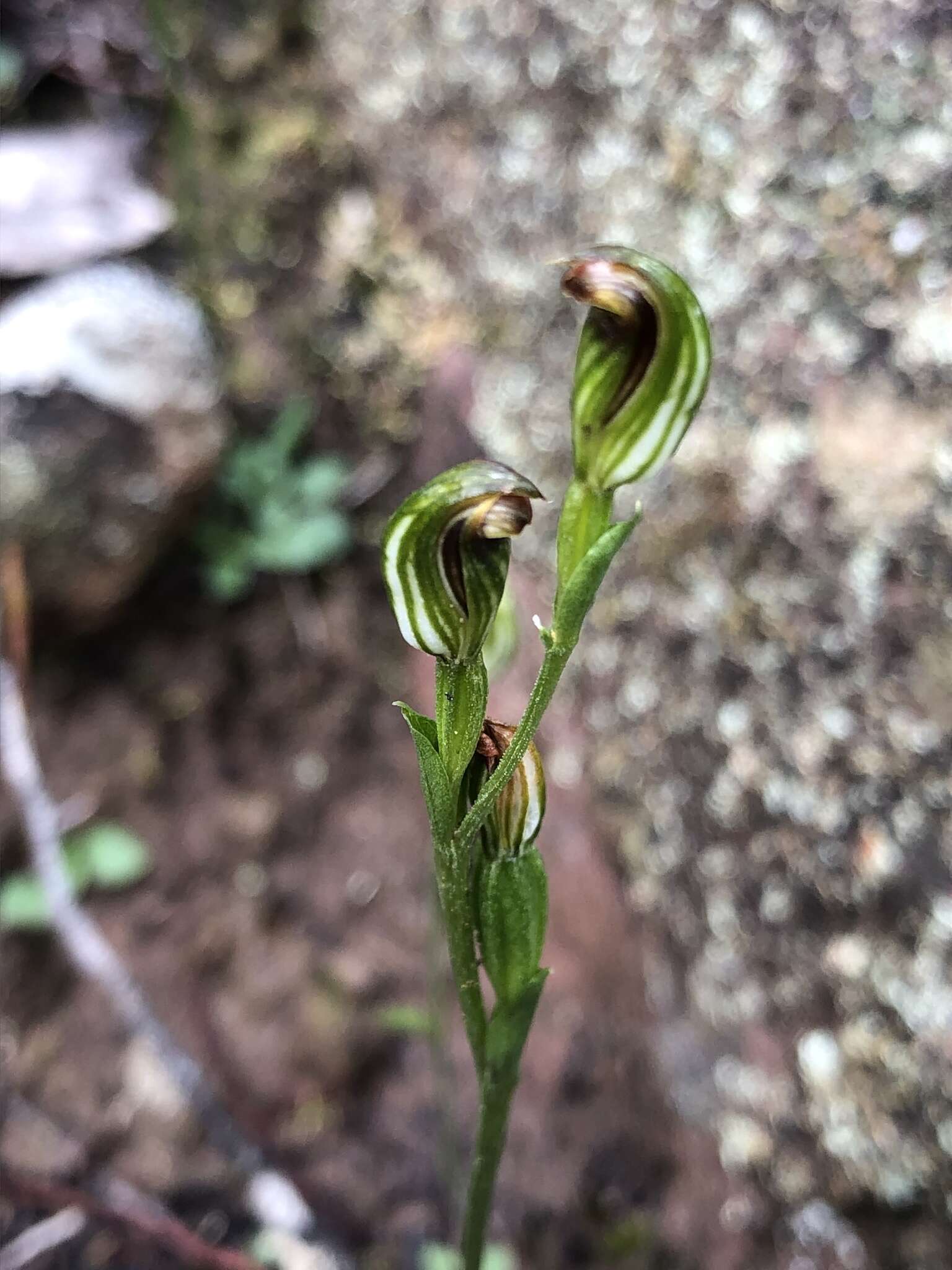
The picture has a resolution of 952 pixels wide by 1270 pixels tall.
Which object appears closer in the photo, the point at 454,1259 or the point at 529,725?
the point at 529,725

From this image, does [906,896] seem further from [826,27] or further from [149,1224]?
[149,1224]

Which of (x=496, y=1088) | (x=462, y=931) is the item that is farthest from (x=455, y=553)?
(x=496, y=1088)

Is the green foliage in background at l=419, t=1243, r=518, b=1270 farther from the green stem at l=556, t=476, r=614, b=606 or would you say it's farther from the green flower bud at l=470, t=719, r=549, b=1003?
the green stem at l=556, t=476, r=614, b=606

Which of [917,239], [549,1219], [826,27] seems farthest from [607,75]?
[549,1219]

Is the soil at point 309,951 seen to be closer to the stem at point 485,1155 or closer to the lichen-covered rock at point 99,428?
the lichen-covered rock at point 99,428

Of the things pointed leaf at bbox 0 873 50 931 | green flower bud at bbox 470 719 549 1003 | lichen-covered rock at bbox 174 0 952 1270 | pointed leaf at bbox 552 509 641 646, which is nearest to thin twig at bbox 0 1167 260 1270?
pointed leaf at bbox 0 873 50 931

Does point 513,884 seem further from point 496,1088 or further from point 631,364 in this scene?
point 631,364
